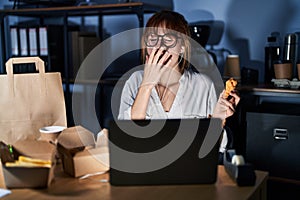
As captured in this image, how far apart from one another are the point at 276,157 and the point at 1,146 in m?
1.61

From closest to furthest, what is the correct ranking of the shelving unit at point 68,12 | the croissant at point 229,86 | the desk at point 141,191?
the desk at point 141,191, the croissant at point 229,86, the shelving unit at point 68,12

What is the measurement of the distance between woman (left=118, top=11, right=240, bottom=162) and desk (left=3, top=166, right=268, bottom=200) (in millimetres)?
539

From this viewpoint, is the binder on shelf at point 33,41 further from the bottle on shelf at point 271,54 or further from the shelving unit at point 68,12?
the bottle on shelf at point 271,54

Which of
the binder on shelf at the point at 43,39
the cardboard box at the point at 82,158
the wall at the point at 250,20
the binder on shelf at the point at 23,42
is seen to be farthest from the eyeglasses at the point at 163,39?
the binder on shelf at the point at 23,42

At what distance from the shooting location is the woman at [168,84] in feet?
5.86

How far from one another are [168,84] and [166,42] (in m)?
0.28

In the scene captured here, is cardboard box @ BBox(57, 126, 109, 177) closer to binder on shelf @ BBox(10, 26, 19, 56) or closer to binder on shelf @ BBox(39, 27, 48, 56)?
binder on shelf @ BBox(39, 27, 48, 56)

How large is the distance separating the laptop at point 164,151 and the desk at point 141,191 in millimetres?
27

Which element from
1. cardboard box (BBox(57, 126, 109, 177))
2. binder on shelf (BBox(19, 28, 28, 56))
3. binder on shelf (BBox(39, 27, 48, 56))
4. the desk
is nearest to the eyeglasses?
cardboard box (BBox(57, 126, 109, 177))

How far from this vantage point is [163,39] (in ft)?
5.91

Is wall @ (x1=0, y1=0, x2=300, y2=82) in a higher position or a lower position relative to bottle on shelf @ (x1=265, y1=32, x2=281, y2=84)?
higher

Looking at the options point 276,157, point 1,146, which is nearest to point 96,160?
point 1,146

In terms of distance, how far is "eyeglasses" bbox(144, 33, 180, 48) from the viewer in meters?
1.79

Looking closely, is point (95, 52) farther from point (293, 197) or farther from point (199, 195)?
point (199, 195)
